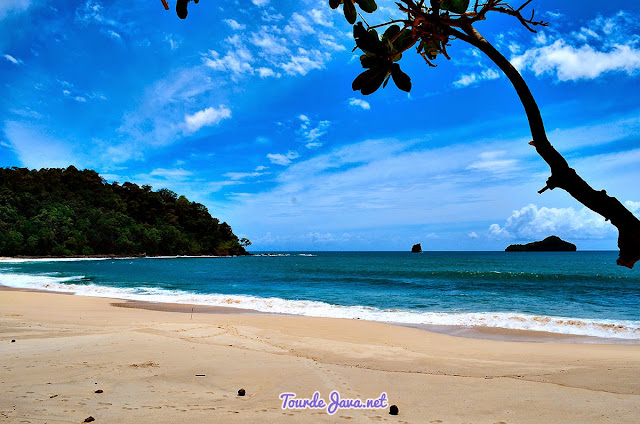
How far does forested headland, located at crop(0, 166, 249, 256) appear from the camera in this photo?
65688 mm

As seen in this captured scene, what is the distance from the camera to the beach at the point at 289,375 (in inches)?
140

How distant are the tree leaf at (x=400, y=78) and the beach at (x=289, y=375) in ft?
10.1

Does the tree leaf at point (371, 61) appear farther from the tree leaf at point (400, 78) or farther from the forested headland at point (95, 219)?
the forested headland at point (95, 219)

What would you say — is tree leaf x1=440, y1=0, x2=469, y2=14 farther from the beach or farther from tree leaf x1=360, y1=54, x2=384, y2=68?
the beach

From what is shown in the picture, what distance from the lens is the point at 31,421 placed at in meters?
3.05

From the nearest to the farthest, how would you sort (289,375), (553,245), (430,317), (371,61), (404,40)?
(371,61), (404,40), (289,375), (430,317), (553,245)

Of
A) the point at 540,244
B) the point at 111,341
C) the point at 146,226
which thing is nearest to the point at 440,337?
the point at 111,341

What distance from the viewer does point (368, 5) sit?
1.65m

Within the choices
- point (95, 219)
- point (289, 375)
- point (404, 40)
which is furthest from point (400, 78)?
point (95, 219)

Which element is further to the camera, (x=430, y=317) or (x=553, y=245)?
(x=553, y=245)

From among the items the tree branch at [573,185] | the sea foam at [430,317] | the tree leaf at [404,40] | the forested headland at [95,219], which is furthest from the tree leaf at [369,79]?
the forested headland at [95,219]

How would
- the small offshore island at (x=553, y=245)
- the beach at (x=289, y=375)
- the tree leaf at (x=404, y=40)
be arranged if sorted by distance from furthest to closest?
the small offshore island at (x=553, y=245), the beach at (x=289, y=375), the tree leaf at (x=404, y=40)

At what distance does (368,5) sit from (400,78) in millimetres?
432

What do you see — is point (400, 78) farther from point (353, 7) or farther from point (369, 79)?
point (353, 7)
